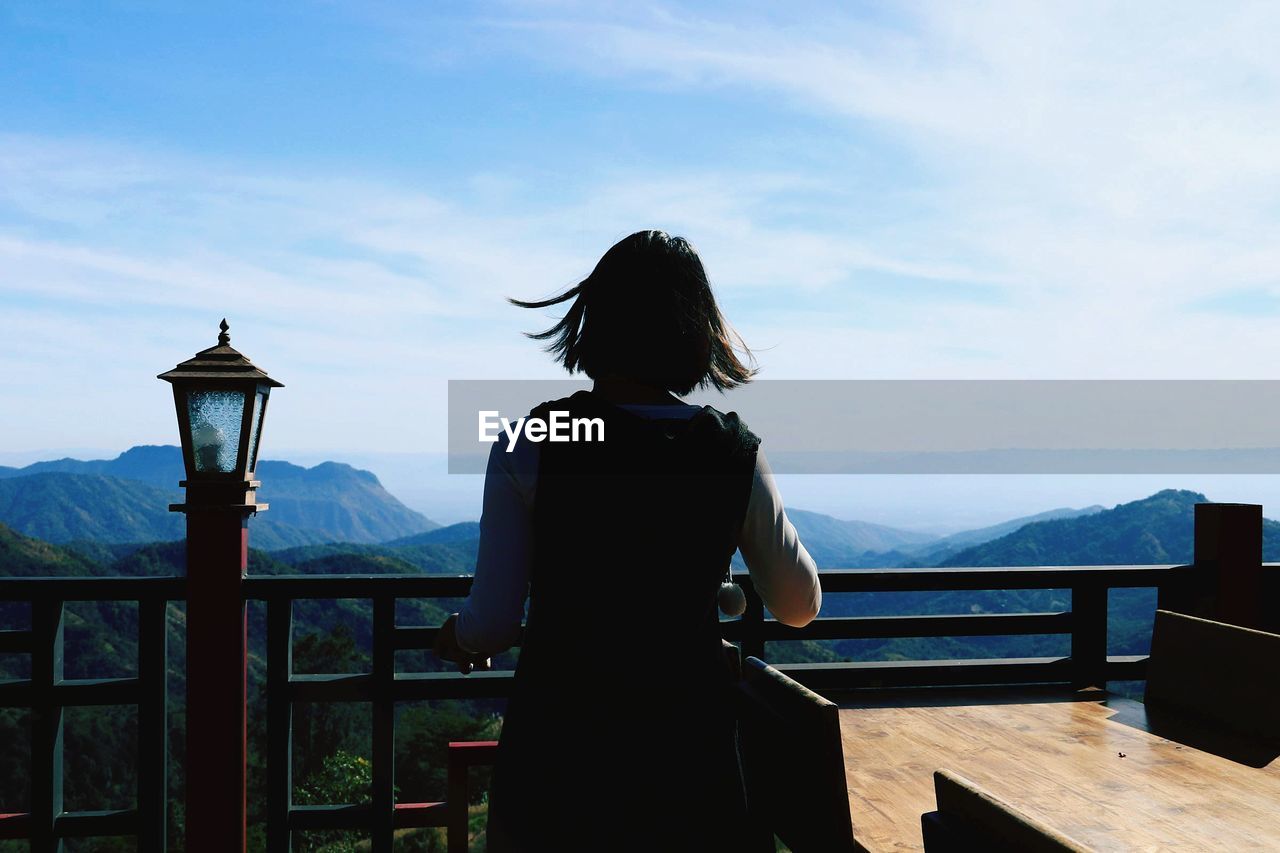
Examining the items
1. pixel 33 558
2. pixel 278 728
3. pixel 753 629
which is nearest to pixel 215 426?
pixel 278 728

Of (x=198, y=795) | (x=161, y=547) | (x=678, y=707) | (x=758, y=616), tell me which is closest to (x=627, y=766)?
(x=678, y=707)

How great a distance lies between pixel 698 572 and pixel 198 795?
217 cm

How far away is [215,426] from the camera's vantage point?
111 inches

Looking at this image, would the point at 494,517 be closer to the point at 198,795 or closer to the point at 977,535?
the point at 198,795

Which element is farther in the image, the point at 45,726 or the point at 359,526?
the point at 359,526

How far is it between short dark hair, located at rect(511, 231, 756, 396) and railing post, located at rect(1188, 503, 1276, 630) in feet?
8.83

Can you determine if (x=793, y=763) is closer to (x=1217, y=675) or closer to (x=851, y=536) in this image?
(x=1217, y=675)

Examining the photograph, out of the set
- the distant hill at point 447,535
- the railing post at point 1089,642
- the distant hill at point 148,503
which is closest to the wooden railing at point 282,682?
the railing post at point 1089,642

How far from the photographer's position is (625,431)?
1182mm

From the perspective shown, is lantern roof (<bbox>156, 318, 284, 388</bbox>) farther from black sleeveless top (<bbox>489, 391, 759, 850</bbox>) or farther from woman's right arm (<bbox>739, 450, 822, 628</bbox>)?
woman's right arm (<bbox>739, 450, 822, 628</bbox>)

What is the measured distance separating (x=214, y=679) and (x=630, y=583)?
6.59 ft

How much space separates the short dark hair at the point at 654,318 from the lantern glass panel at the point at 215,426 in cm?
187

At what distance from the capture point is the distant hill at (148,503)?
6894 centimetres

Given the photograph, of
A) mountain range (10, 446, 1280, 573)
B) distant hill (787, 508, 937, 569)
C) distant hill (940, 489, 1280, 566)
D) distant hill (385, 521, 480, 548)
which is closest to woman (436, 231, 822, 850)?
mountain range (10, 446, 1280, 573)
